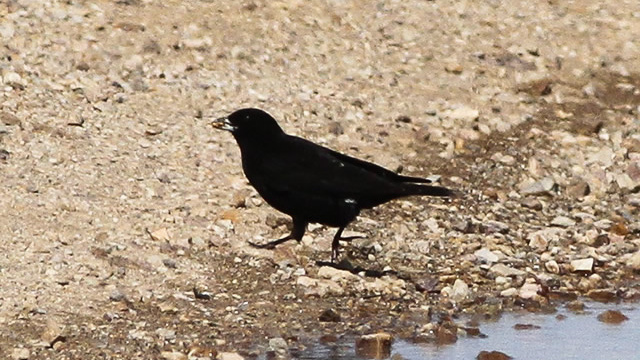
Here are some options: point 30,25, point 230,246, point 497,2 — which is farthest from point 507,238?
point 497,2

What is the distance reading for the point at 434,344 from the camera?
319 inches

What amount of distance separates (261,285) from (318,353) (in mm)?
1095

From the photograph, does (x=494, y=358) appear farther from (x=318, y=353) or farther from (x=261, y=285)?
(x=261, y=285)

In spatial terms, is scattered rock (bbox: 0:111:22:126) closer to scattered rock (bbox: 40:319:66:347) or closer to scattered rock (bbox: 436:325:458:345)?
scattered rock (bbox: 40:319:66:347)

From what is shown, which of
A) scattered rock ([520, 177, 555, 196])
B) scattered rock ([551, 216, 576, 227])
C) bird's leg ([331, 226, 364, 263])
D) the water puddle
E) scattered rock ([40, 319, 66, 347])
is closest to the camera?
scattered rock ([40, 319, 66, 347])

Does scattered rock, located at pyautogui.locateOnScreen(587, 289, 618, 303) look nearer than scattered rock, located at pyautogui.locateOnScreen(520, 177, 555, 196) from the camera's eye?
Yes

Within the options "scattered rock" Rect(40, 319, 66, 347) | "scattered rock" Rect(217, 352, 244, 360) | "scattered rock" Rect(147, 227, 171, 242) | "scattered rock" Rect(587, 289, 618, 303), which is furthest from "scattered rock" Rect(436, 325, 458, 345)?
"scattered rock" Rect(40, 319, 66, 347)

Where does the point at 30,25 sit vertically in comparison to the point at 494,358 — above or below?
above

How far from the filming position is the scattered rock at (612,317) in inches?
344

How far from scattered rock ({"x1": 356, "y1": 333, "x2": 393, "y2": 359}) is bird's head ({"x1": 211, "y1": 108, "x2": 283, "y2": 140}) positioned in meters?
1.90

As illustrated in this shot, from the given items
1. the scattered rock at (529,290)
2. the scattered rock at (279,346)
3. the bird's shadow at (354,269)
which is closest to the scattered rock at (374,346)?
the scattered rock at (279,346)

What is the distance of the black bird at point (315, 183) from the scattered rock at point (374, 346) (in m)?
1.36

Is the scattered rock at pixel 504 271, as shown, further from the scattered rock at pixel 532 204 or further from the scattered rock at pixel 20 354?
the scattered rock at pixel 20 354

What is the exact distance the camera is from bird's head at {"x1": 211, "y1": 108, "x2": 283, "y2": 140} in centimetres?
949
